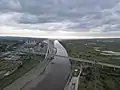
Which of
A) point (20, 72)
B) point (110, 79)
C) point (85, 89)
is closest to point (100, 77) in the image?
point (110, 79)

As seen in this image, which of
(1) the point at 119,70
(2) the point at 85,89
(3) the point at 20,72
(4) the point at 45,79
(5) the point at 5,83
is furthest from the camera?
(1) the point at 119,70

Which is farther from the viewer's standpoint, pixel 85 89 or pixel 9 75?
pixel 9 75

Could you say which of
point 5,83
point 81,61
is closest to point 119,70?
point 81,61

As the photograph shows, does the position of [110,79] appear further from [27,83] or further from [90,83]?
[27,83]

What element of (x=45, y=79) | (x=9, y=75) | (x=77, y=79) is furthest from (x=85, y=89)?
(x=9, y=75)

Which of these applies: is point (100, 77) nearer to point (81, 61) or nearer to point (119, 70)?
point (119, 70)

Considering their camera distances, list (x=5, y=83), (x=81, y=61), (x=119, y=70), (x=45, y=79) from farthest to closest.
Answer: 1. (x=81, y=61)
2. (x=119, y=70)
3. (x=45, y=79)
4. (x=5, y=83)

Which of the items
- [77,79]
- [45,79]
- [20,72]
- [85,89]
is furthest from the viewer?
[20,72]
